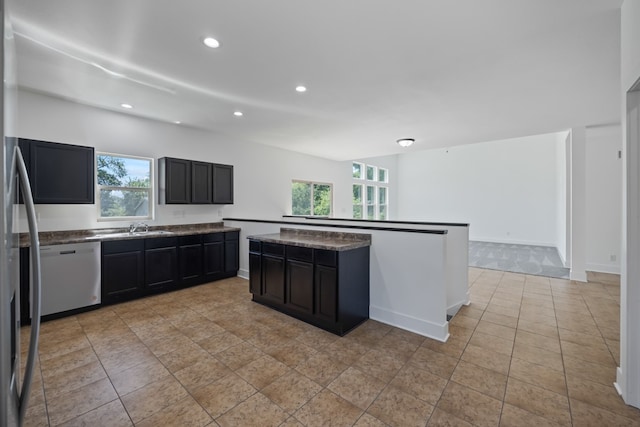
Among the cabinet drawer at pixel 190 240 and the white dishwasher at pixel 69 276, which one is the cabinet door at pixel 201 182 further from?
the white dishwasher at pixel 69 276

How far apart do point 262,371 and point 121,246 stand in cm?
276

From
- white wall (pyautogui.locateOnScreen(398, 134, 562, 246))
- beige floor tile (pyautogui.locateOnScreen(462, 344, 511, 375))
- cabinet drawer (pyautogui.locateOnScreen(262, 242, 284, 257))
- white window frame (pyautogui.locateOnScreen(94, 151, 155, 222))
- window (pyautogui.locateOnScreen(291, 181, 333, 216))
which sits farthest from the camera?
white wall (pyautogui.locateOnScreen(398, 134, 562, 246))

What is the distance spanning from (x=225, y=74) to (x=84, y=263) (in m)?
2.84

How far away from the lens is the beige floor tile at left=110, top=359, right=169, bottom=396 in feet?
6.70

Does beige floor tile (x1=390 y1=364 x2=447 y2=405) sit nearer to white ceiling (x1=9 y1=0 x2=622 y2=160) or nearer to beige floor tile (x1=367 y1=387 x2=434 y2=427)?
beige floor tile (x1=367 y1=387 x2=434 y2=427)

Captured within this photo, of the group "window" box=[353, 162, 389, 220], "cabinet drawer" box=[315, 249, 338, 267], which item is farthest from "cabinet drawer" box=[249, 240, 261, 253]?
"window" box=[353, 162, 389, 220]

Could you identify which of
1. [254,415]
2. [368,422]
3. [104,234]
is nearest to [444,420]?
[368,422]

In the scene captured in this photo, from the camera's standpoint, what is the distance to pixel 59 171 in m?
3.39

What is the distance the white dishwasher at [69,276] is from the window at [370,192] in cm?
760

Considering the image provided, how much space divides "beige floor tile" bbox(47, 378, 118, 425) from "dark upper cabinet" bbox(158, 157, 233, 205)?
2899 millimetres

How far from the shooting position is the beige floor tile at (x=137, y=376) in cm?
204

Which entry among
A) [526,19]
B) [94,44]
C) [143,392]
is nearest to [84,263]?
[143,392]

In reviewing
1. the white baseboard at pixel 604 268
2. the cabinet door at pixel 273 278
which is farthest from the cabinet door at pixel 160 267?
the white baseboard at pixel 604 268

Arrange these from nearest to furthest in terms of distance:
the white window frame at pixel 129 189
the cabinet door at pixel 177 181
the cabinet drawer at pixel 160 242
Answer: the cabinet drawer at pixel 160 242, the white window frame at pixel 129 189, the cabinet door at pixel 177 181
